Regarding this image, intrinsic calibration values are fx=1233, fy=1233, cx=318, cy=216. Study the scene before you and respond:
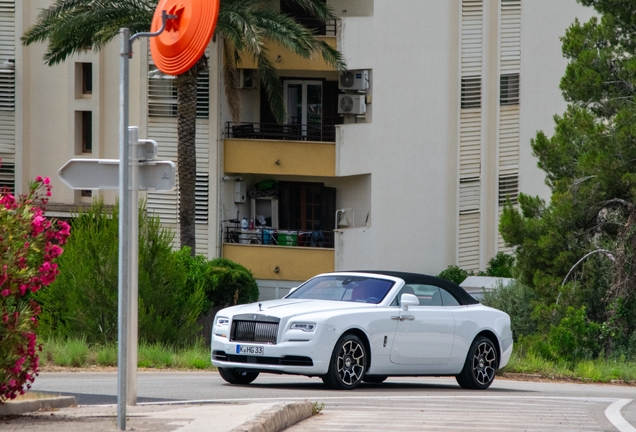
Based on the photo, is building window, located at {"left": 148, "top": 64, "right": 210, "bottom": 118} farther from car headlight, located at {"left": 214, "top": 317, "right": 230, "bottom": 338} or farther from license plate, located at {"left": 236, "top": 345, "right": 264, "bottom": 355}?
license plate, located at {"left": 236, "top": 345, "right": 264, "bottom": 355}

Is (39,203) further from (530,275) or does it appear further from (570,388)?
(530,275)

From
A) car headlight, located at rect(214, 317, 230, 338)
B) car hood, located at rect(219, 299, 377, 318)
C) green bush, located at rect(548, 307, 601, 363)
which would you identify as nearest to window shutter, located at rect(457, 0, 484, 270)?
green bush, located at rect(548, 307, 601, 363)

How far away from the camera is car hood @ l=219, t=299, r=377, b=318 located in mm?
14156

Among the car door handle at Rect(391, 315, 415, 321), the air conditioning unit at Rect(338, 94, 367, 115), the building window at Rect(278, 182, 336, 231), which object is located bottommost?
the car door handle at Rect(391, 315, 415, 321)

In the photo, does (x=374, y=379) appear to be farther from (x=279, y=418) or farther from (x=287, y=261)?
(x=287, y=261)

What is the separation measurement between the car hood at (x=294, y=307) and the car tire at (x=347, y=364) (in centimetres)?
44

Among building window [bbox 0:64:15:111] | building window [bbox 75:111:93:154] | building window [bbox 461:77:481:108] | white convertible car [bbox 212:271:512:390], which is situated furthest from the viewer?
building window [bbox 461:77:481:108]

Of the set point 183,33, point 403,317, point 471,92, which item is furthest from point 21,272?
point 471,92

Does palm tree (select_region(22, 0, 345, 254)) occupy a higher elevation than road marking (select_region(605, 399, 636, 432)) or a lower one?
higher

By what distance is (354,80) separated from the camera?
133 feet

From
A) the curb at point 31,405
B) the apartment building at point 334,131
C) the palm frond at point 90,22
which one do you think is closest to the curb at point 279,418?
the curb at point 31,405

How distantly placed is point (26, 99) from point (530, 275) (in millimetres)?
19833

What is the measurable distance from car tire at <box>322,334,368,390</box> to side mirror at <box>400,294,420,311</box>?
802 mm

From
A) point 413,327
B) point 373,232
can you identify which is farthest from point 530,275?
point 413,327
